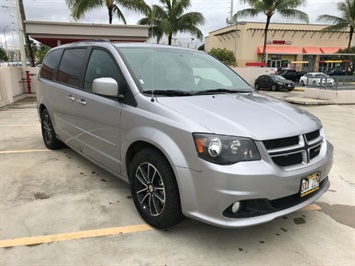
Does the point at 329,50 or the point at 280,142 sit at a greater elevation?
the point at 329,50

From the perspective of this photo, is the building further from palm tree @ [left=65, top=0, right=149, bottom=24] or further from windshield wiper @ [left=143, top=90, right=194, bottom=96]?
windshield wiper @ [left=143, top=90, right=194, bottom=96]

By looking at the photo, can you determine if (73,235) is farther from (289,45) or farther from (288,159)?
(289,45)

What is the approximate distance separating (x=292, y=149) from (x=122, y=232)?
69.0 inches

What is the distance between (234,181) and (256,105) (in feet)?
3.57

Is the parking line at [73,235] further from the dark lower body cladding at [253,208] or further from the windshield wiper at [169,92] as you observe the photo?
the windshield wiper at [169,92]

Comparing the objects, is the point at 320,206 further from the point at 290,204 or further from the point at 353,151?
the point at 353,151

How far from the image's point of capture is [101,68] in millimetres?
3807

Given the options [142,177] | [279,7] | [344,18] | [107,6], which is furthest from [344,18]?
[142,177]

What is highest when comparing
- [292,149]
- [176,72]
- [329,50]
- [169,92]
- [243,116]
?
[329,50]

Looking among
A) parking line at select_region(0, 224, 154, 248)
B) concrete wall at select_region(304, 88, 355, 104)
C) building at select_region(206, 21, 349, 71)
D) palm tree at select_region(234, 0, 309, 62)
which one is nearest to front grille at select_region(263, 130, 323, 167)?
parking line at select_region(0, 224, 154, 248)

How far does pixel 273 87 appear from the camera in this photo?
2462 centimetres

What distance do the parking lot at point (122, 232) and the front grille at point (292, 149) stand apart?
2.67 ft

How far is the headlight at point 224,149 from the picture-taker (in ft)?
8.24

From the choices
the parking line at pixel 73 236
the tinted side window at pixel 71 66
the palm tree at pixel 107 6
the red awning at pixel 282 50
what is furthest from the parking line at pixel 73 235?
the red awning at pixel 282 50
